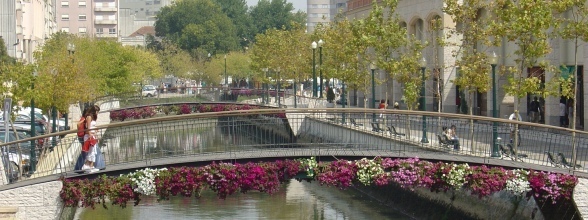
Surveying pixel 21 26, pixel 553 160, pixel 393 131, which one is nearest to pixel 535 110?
pixel 393 131

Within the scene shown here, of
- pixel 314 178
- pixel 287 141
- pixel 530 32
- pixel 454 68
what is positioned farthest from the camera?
pixel 454 68

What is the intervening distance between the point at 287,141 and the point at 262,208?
774 centimetres

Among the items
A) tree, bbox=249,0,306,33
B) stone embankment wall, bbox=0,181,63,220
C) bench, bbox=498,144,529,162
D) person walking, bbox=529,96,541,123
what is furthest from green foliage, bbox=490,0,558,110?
tree, bbox=249,0,306,33

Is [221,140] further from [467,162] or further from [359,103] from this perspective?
[359,103]

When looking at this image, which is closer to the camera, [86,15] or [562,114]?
[562,114]

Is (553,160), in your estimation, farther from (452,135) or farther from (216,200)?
(216,200)

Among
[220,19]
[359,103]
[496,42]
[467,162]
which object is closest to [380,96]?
[359,103]

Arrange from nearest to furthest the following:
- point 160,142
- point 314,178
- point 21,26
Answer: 1. point 314,178
2. point 160,142
3. point 21,26

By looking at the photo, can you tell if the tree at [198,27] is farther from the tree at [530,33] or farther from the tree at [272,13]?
the tree at [530,33]

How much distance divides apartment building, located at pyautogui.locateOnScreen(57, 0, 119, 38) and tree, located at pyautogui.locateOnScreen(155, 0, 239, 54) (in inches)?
268

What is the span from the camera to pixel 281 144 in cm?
2362

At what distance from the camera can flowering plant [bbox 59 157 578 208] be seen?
70.7ft

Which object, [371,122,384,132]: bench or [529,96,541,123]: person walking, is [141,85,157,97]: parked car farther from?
[371,122,384,132]: bench

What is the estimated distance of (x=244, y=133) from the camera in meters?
24.3
